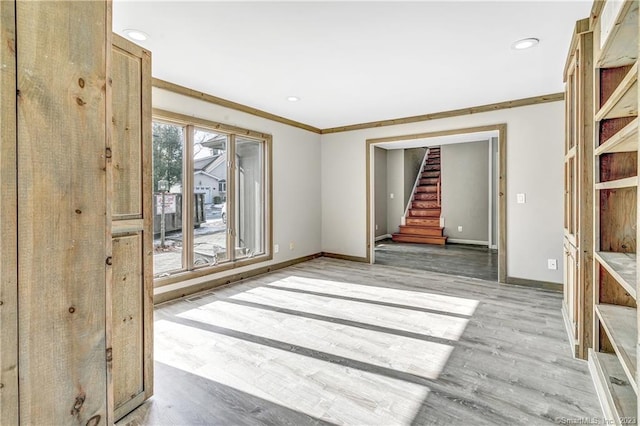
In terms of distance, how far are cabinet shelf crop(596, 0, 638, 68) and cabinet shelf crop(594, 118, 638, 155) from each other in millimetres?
525

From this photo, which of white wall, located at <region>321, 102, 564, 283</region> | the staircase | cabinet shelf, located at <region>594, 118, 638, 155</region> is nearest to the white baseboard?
the staircase

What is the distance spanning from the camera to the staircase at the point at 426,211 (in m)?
8.23

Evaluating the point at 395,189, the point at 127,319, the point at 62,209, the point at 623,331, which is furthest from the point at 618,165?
the point at 395,189

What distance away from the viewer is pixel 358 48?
272cm

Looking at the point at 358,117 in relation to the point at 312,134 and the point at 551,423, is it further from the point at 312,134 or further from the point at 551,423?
the point at 551,423

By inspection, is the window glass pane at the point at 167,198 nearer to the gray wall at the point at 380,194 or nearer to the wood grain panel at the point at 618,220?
the wood grain panel at the point at 618,220

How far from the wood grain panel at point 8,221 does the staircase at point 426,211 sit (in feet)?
26.7

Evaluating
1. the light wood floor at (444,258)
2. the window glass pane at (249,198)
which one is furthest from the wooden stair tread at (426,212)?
the window glass pane at (249,198)

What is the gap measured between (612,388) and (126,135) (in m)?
2.91

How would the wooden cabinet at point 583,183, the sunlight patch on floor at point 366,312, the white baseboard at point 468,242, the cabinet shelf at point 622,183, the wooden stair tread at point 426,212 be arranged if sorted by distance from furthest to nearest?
the wooden stair tread at point 426,212
the white baseboard at point 468,242
the sunlight patch on floor at point 366,312
the wooden cabinet at point 583,183
the cabinet shelf at point 622,183

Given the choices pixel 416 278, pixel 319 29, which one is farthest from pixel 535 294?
pixel 319 29

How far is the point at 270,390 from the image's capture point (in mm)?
1965

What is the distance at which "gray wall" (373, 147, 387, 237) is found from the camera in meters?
8.49

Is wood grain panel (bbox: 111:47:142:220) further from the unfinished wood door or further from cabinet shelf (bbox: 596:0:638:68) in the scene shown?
cabinet shelf (bbox: 596:0:638:68)
